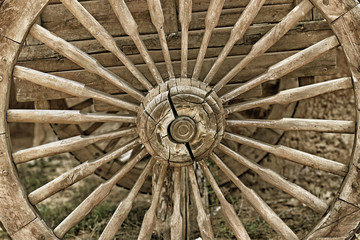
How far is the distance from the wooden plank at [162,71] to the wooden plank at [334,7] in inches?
18.6

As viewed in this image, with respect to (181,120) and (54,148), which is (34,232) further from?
(181,120)

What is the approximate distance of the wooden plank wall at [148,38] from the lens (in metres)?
2.50

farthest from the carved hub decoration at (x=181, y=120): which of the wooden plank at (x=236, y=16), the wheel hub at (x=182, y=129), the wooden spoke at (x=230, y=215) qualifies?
the wooden plank at (x=236, y=16)

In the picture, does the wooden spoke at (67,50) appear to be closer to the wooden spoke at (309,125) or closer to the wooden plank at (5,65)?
the wooden plank at (5,65)

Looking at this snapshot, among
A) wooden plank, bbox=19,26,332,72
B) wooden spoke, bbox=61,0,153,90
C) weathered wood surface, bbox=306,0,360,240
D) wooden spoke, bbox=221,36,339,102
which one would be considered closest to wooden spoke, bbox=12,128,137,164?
wooden spoke, bbox=61,0,153,90

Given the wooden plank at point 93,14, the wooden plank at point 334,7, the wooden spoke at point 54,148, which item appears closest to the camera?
the wooden plank at point 334,7

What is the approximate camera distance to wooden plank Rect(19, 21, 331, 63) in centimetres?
251

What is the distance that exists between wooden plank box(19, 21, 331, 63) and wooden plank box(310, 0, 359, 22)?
1.39 feet

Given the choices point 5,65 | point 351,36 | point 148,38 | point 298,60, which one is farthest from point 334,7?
point 5,65

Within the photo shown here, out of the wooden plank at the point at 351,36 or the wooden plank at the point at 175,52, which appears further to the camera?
the wooden plank at the point at 175,52

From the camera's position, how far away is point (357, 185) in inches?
84.2

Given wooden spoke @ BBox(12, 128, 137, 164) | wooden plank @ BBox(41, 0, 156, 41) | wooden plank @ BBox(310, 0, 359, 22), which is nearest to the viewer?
wooden plank @ BBox(310, 0, 359, 22)

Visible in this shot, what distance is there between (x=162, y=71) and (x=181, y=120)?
525 millimetres

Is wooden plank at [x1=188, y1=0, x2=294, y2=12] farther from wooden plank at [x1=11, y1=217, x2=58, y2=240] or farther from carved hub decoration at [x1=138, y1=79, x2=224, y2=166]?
wooden plank at [x1=11, y1=217, x2=58, y2=240]
